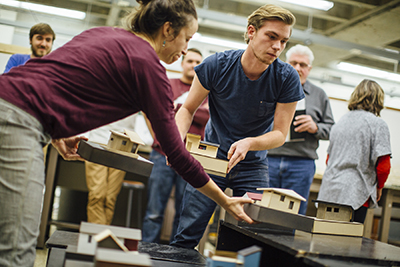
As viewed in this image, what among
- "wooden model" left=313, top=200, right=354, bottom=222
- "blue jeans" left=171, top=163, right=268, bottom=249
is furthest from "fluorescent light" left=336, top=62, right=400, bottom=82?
"wooden model" left=313, top=200, right=354, bottom=222

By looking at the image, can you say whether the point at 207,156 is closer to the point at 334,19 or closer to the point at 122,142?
the point at 122,142

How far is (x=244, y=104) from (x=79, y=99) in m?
0.94

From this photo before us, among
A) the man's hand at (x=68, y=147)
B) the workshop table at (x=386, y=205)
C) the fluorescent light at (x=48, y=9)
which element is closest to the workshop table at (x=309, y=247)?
the man's hand at (x=68, y=147)

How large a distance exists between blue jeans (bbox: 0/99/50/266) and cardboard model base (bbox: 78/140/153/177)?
0.29 m

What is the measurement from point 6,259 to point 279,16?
4.60ft

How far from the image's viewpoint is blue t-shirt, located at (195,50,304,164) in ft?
5.77

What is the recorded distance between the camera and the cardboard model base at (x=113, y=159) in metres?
1.25

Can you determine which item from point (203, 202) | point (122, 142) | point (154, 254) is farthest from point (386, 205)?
point (122, 142)

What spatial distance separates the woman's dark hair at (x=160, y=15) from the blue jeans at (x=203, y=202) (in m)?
0.85

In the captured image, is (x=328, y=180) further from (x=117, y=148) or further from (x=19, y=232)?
(x=19, y=232)

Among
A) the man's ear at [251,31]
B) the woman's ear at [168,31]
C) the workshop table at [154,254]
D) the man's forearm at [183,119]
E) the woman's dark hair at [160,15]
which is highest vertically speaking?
the man's ear at [251,31]

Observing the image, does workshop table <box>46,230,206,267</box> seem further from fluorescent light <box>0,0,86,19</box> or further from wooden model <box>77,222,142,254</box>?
fluorescent light <box>0,0,86,19</box>

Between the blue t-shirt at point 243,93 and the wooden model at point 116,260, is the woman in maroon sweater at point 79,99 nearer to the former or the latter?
the wooden model at point 116,260

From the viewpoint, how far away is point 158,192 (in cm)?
271
